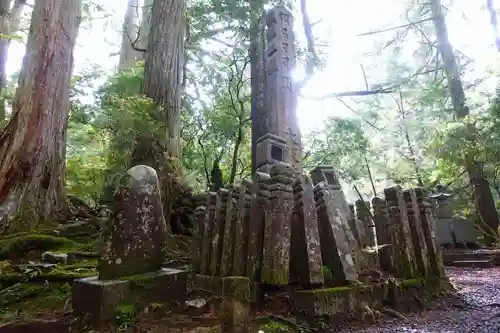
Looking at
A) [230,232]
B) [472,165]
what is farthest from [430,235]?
[472,165]

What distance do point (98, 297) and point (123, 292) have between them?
0.73 feet

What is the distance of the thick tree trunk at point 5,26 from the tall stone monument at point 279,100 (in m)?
5.68

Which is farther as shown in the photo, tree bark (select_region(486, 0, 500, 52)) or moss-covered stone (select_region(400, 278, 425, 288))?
tree bark (select_region(486, 0, 500, 52))

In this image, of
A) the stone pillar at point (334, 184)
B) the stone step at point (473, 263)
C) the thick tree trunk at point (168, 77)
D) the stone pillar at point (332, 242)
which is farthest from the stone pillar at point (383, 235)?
the stone step at point (473, 263)

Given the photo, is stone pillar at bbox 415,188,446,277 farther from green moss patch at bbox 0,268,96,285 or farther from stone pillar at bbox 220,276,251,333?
green moss patch at bbox 0,268,96,285

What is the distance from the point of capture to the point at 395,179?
1238cm

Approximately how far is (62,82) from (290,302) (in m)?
5.15

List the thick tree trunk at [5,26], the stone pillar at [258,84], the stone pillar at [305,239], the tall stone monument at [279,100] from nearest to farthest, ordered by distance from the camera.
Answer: the stone pillar at [305,239]
the tall stone monument at [279,100]
the stone pillar at [258,84]
the thick tree trunk at [5,26]

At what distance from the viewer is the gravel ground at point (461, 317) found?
10.5 feet

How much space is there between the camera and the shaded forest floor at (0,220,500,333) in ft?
10.0

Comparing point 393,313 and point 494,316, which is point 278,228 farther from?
point 494,316

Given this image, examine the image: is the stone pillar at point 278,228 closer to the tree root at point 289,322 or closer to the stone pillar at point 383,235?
the tree root at point 289,322

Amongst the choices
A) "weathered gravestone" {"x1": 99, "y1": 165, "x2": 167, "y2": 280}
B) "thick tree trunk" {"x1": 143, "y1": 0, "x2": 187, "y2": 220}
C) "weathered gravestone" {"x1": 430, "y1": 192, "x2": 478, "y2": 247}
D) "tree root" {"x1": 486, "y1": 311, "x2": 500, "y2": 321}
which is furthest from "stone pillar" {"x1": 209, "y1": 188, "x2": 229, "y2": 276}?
"weathered gravestone" {"x1": 430, "y1": 192, "x2": 478, "y2": 247}

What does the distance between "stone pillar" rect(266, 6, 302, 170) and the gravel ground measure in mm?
3763
